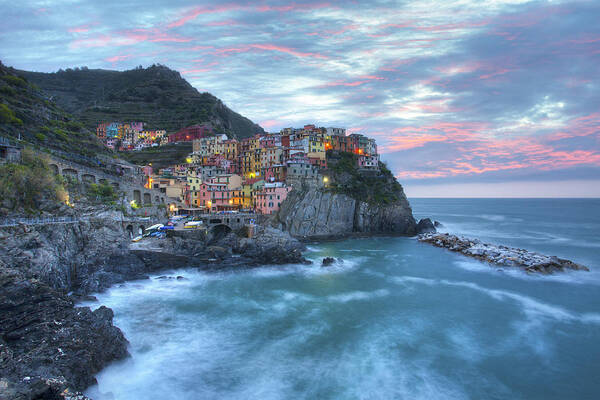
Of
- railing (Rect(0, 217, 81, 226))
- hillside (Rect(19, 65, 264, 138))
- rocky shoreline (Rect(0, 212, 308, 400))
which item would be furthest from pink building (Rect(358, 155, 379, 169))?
railing (Rect(0, 217, 81, 226))

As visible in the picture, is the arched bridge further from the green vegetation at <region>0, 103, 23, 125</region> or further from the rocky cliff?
the rocky cliff

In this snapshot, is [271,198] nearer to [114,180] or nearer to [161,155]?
[114,180]

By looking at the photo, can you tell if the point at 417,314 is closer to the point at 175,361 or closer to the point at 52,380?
the point at 175,361

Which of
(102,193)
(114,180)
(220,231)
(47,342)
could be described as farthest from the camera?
(114,180)

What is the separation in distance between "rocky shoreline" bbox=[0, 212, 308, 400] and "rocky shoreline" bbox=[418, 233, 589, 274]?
21.1 metres

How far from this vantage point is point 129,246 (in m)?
30.4

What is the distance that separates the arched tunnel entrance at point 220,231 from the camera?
41.7 meters

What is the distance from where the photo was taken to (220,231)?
42625mm

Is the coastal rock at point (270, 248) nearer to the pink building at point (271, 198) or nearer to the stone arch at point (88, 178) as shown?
the pink building at point (271, 198)

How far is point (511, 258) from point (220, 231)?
34709 millimetres

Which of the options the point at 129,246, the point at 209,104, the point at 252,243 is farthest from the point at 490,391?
the point at 209,104

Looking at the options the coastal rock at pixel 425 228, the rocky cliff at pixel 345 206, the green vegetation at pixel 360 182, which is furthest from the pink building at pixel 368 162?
the coastal rock at pixel 425 228

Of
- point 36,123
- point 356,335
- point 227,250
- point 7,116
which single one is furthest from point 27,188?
point 356,335

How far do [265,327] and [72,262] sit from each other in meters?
16.3
